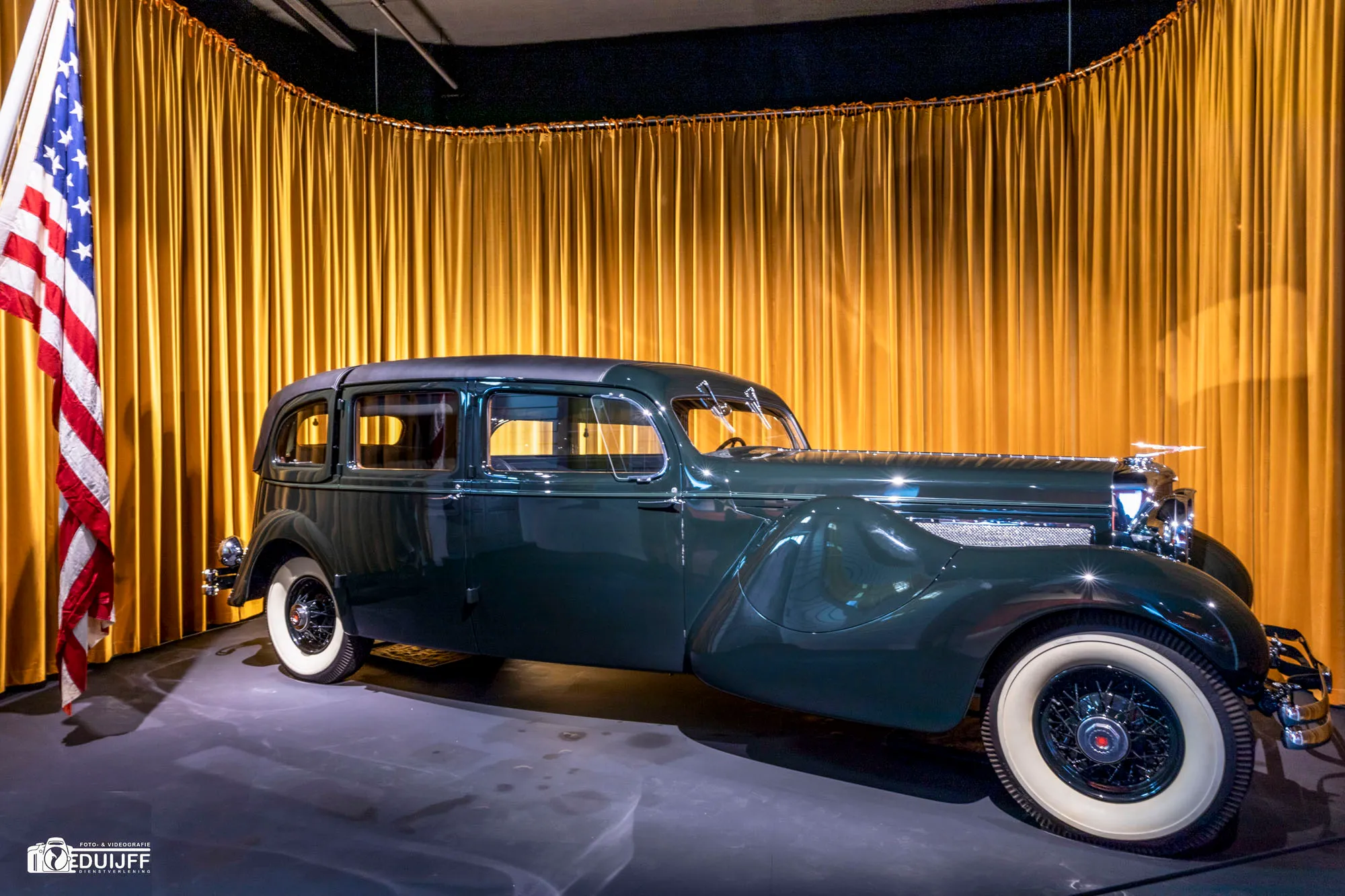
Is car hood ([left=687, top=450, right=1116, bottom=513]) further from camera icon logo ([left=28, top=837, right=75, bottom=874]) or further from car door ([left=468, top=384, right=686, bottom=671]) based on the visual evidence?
camera icon logo ([left=28, top=837, right=75, bottom=874])

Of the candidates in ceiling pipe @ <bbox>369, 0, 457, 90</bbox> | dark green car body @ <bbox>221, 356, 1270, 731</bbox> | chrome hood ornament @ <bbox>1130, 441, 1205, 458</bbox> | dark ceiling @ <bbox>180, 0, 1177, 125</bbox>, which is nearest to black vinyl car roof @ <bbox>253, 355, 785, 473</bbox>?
dark green car body @ <bbox>221, 356, 1270, 731</bbox>

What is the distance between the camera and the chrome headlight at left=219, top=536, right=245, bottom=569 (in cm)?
366

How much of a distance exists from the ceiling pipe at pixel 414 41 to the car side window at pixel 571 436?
333 centimetres

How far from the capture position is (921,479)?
257 cm

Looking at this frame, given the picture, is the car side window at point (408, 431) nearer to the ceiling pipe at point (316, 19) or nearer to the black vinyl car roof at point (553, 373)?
the black vinyl car roof at point (553, 373)

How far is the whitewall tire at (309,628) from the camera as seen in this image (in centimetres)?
349

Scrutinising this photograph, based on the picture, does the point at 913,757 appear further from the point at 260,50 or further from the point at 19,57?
the point at 260,50

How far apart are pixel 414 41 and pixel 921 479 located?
464cm

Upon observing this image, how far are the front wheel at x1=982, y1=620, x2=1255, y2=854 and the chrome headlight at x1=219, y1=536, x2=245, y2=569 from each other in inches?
133

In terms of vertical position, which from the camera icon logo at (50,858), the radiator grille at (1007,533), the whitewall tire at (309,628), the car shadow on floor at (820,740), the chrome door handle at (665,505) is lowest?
the car shadow on floor at (820,740)

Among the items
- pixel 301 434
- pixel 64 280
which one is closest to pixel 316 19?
pixel 301 434

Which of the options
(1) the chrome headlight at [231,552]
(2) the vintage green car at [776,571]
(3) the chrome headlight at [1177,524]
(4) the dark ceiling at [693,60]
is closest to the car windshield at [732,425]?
(2) the vintage green car at [776,571]

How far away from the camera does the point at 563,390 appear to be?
295 cm

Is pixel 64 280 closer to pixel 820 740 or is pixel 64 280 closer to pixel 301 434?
pixel 301 434
